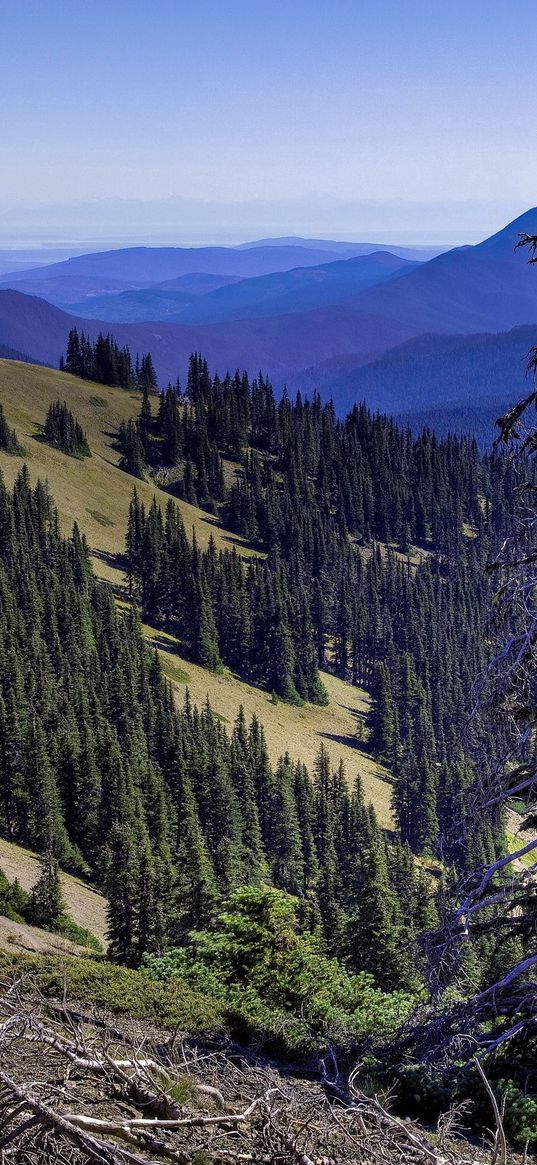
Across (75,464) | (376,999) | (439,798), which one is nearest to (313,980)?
(376,999)

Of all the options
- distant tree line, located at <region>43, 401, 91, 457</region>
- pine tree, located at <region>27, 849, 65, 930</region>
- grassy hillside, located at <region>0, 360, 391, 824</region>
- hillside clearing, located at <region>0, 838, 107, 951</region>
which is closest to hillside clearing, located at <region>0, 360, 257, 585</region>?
grassy hillside, located at <region>0, 360, 391, 824</region>

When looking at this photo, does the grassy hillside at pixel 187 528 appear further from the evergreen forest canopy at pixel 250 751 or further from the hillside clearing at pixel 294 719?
the evergreen forest canopy at pixel 250 751

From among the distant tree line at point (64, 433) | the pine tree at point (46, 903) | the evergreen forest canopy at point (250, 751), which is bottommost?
the evergreen forest canopy at point (250, 751)

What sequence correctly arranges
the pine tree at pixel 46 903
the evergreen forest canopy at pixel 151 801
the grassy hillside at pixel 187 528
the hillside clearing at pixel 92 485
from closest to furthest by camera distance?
the pine tree at pixel 46 903, the evergreen forest canopy at pixel 151 801, the grassy hillside at pixel 187 528, the hillside clearing at pixel 92 485

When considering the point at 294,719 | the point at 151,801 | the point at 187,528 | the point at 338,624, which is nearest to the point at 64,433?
the point at 187,528

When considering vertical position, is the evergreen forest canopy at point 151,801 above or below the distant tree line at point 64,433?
below

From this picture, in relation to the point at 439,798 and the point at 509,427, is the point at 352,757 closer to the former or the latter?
the point at 439,798

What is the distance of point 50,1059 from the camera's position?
8.41 meters

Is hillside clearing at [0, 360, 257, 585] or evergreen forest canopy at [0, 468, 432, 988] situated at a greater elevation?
hillside clearing at [0, 360, 257, 585]

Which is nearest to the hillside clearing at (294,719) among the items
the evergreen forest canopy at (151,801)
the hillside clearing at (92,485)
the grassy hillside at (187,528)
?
the grassy hillside at (187,528)

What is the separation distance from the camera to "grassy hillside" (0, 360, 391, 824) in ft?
398

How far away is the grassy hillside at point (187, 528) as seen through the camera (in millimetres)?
121438

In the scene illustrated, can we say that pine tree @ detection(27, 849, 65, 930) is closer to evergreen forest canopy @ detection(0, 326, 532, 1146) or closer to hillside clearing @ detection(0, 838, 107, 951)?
evergreen forest canopy @ detection(0, 326, 532, 1146)

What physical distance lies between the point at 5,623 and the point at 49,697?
18077 mm
